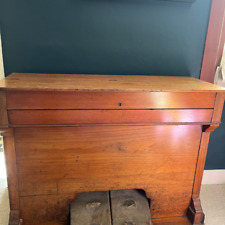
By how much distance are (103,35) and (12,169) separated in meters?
1.19

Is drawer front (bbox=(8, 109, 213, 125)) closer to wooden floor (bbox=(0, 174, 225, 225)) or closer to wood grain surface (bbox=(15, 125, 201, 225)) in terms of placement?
wood grain surface (bbox=(15, 125, 201, 225))

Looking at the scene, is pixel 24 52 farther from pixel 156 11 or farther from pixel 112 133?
pixel 156 11

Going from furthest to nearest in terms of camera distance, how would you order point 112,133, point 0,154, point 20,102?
point 0,154, point 112,133, point 20,102

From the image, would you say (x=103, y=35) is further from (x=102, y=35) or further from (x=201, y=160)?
(x=201, y=160)

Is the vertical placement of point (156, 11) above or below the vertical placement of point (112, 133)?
above

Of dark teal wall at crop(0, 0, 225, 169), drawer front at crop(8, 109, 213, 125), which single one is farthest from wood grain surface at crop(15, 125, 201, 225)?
dark teal wall at crop(0, 0, 225, 169)

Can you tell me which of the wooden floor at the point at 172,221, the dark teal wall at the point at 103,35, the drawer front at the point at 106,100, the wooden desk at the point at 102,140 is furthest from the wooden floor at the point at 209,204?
the dark teal wall at the point at 103,35

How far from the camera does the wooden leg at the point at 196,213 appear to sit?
1.79 meters

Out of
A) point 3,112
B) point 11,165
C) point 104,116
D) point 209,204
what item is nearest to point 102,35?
point 104,116

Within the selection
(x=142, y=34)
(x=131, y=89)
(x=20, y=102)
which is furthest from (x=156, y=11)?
(x=20, y=102)

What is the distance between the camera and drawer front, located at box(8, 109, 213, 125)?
54.2 inches

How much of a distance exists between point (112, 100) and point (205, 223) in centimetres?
131

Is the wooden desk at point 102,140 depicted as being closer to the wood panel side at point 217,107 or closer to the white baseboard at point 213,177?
the wood panel side at point 217,107

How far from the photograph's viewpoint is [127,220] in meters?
1.64
